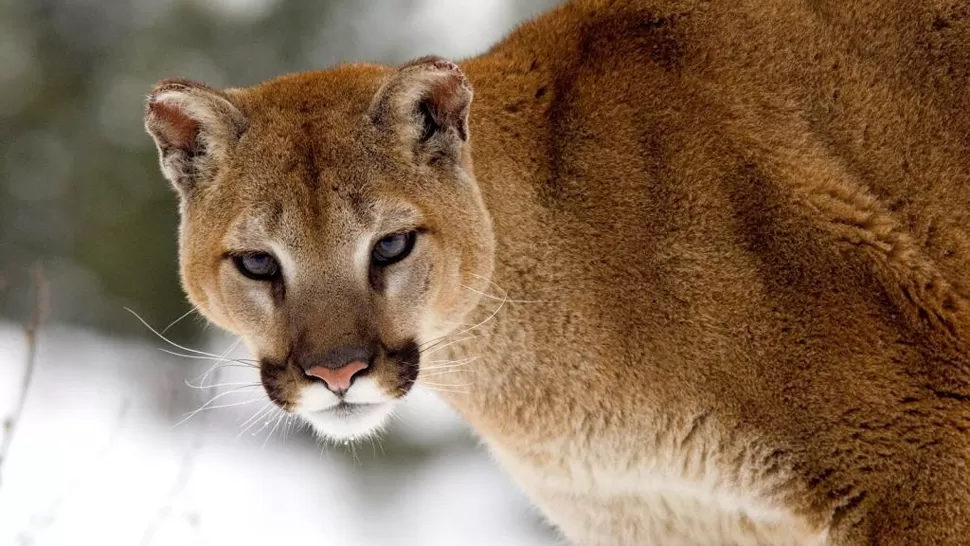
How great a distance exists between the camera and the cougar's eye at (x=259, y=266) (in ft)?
12.6

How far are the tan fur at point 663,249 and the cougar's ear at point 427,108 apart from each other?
1 centimetres

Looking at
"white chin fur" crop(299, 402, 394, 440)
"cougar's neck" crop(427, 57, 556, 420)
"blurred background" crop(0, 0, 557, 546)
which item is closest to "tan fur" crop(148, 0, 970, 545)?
"cougar's neck" crop(427, 57, 556, 420)

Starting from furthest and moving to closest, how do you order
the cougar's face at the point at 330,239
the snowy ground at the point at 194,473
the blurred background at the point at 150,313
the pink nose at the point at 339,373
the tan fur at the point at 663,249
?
the blurred background at the point at 150,313
the snowy ground at the point at 194,473
the tan fur at the point at 663,249
the cougar's face at the point at 330,239
the pink nose at the point at 339,373

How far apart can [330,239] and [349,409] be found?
1.71ft

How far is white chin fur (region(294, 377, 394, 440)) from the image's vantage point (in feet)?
12.0

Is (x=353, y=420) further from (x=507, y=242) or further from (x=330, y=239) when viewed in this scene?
(x=507, y=242)

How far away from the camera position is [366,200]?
12.7 ft

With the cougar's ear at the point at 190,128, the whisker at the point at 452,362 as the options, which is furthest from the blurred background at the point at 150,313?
the whisker at the point at 452,362

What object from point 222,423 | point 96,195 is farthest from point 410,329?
point 96,195

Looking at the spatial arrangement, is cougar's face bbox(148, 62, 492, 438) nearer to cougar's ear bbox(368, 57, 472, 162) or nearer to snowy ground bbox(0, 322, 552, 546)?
cougar's ear bbox(368, 57, 472, 162)

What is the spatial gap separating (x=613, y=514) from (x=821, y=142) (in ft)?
4.91

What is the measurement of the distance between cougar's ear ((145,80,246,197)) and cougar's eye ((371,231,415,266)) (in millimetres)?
650

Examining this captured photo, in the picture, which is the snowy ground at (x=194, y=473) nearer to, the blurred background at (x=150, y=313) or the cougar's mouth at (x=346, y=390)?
the blurred background at (x=150, y=313)

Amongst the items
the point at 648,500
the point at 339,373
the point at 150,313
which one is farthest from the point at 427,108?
the point at 150,313
